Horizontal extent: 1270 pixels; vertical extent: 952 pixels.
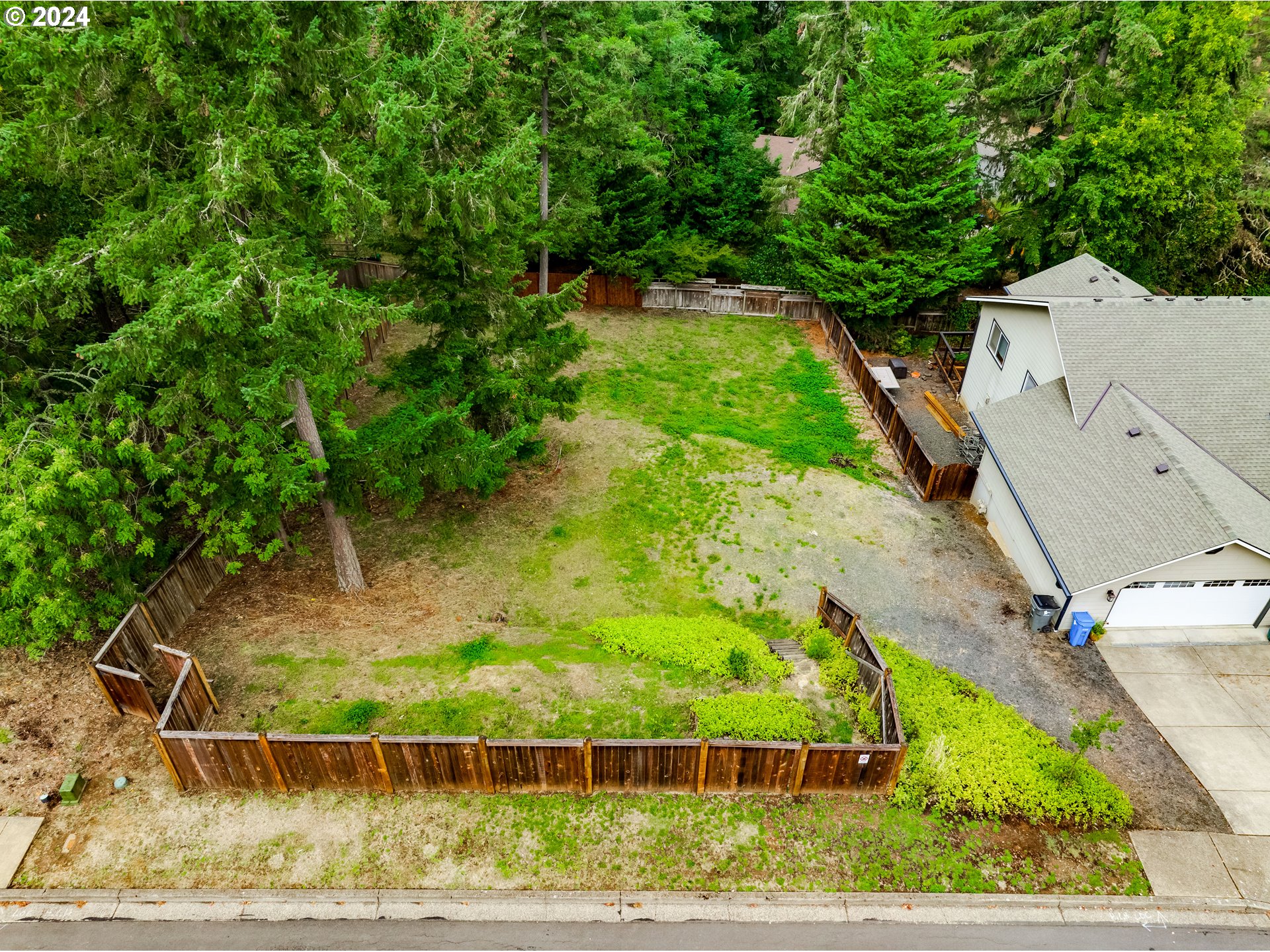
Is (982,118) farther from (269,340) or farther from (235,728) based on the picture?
(235,728)

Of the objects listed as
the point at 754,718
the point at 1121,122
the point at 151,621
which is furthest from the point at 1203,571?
the point at 151,621

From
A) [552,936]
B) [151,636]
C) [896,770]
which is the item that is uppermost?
[151,636]

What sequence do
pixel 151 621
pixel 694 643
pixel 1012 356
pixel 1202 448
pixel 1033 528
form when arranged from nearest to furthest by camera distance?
pixel 151 621 → pixel 694 643 → pixel 1033 528 → pixel 1202 448 → pixel 1012 356

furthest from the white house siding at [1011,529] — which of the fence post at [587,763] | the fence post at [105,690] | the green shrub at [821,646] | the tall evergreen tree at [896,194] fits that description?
the fence post at [105,690]

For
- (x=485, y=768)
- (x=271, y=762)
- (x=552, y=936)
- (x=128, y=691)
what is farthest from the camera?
(x=128, y=691)

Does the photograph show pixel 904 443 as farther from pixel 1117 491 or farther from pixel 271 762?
pixel 271 762

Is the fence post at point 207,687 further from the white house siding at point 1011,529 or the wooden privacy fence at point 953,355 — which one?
the wooden privacy fence at point 953,355

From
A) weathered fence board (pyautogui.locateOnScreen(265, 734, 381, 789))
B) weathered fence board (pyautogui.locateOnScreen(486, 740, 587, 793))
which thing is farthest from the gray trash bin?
weathered fence board (pyautogui.locateOnScreen(265, 734, 381, 789))
